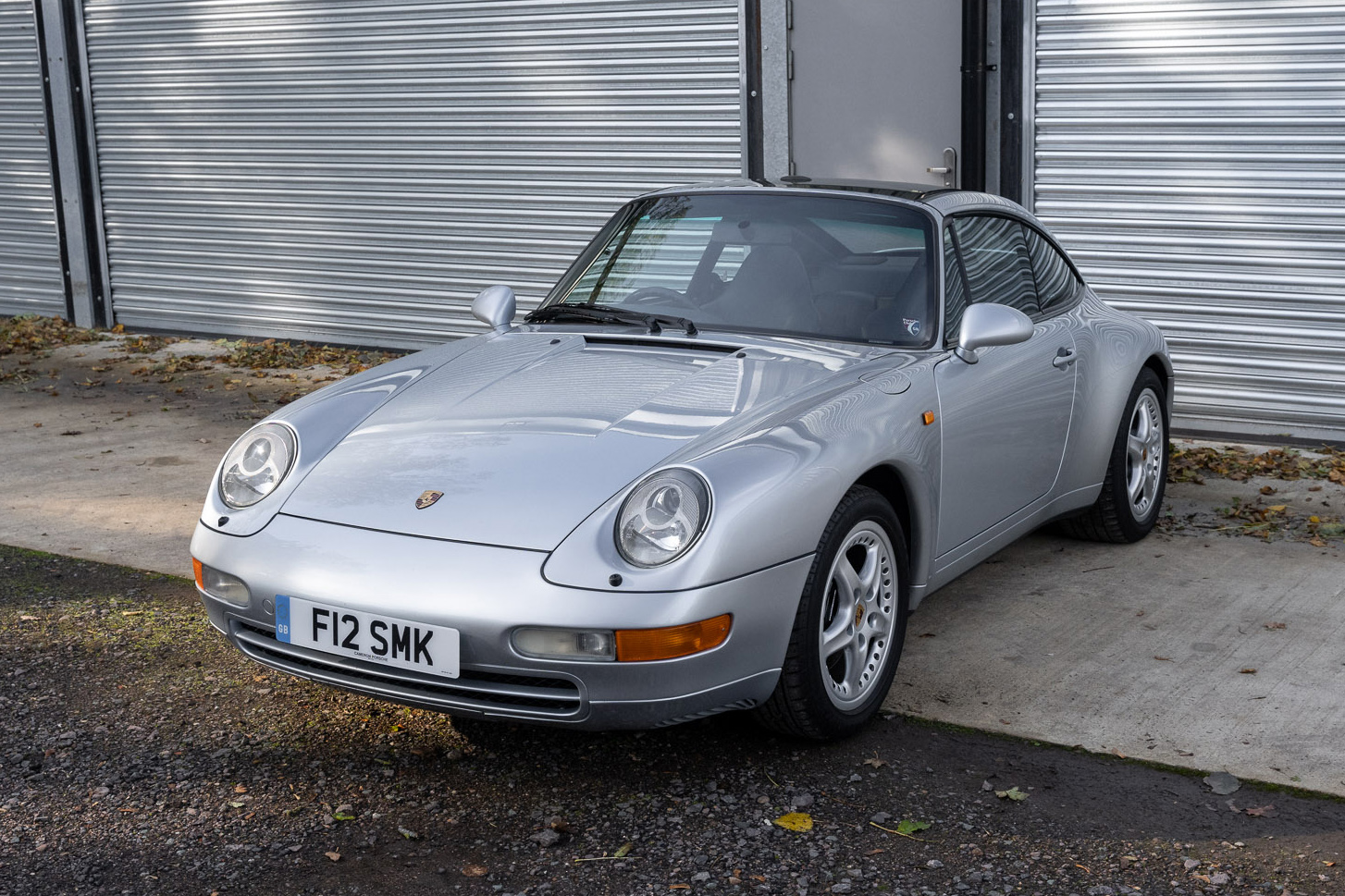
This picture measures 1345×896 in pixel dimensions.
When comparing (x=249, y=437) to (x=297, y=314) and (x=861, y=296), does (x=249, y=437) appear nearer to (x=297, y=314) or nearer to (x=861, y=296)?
(x=861, y=296)

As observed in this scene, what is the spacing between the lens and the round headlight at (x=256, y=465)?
373cm

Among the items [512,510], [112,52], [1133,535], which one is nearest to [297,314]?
[112,52]

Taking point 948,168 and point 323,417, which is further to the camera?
point 948,168

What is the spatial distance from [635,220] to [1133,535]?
2342mm

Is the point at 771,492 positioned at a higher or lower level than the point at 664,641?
higher

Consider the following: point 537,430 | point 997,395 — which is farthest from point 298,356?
point 537,430

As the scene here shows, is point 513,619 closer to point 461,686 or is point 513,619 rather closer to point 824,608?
point 461,686

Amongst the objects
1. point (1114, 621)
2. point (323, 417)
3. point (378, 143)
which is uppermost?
point (378, 143)

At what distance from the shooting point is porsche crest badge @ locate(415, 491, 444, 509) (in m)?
3.45

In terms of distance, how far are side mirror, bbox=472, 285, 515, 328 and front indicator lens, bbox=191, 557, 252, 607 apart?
1.51 metres

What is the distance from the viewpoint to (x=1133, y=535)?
5.60m

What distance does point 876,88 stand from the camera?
8.45m

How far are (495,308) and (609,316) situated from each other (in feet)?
1.68

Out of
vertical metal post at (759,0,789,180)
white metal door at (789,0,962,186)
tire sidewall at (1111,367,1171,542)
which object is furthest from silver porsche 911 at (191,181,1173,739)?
vertical metal post at (759,0,789,180)
